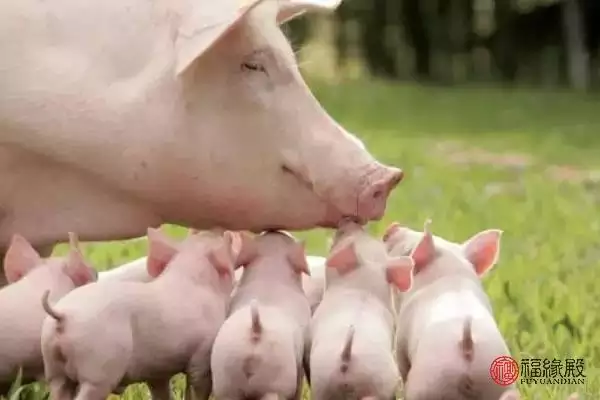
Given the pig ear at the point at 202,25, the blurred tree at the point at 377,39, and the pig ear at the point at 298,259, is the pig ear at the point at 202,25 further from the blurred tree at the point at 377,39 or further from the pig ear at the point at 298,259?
the blurred tree at the point at 377,39

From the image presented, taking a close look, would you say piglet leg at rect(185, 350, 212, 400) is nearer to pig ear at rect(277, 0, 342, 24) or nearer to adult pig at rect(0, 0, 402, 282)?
adult pig at rect(0, 0, 402, 282)

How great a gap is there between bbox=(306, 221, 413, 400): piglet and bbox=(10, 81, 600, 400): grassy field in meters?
0.42

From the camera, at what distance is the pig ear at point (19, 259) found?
→ 2354 millimetres

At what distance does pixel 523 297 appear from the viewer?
3518 millimetres

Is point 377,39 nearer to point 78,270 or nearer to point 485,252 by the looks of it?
point 485,252

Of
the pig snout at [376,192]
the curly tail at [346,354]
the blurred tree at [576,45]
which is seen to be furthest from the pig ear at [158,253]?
the blurred tree at [576,45]

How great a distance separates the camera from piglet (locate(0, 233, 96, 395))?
2.19 meters

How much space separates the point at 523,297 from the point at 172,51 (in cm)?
148

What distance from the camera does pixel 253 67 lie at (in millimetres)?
2408

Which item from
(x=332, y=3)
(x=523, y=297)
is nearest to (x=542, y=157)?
(x=523, y=297)

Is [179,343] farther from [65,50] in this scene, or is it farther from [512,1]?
[512,1]

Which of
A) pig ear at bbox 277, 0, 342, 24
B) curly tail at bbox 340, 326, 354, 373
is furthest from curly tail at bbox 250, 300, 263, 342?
pig ear at bbox 277, 0, 342, 24

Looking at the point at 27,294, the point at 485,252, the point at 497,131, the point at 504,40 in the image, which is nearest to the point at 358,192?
the point at 485,252

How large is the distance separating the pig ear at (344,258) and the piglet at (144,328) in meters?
0.18
